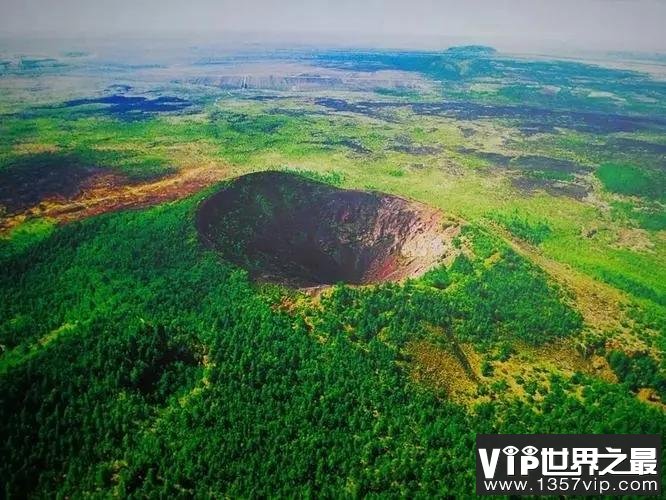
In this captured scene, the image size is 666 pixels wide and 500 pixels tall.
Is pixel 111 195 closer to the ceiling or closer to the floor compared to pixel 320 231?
closer to the floor

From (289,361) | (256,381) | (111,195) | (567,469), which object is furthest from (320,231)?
(567,469)

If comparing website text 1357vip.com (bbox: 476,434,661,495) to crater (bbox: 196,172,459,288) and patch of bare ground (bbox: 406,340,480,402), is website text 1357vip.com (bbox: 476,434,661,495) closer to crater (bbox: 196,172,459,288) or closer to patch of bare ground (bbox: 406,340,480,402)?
patch of bare ground (bbox: 406,340,480,402)

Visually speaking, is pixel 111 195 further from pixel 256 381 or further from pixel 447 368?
pixel 447 368

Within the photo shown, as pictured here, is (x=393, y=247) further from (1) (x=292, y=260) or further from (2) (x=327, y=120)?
(2) (x=327, y=120)

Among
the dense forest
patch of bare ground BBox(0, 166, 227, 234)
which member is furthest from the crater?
patch of bare ground BBox(0, 166, 227, 234)

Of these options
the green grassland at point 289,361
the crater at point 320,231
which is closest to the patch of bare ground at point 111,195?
the green grassland at point 289,361

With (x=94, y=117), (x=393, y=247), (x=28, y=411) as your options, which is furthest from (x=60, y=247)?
(x=94, y=117)

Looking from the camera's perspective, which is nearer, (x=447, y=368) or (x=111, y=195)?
(x=447, y=368)
